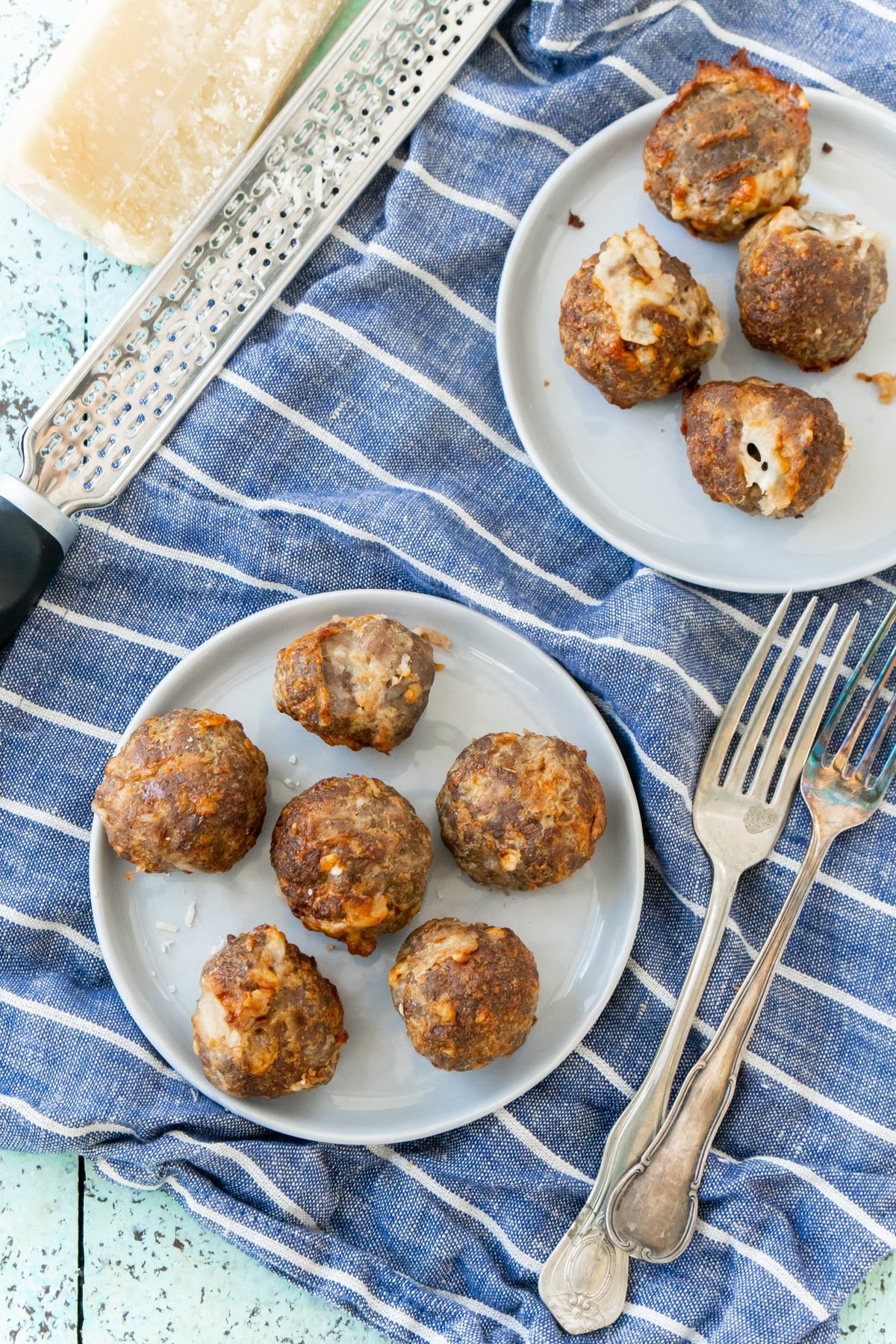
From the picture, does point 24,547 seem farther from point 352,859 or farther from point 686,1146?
point 686,1146

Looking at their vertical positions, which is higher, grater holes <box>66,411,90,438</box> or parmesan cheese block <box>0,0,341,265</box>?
parmesan cheese block <box>0,0,341,265</box>

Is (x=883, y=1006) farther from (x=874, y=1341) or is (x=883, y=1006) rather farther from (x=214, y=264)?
(x=214, y=264)

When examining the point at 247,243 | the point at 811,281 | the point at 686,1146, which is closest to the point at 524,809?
the point at 686,1146

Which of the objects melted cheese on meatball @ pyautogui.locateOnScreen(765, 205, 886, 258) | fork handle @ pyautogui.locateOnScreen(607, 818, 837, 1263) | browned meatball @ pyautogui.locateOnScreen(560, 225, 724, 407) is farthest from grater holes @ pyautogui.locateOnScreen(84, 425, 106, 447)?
fork handle @ pyautogui.locateOnScreen(607, 818, 837, 1263)

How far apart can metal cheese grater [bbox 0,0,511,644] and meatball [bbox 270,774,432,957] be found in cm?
97

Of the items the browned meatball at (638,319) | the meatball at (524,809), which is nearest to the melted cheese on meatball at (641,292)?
the browned meatball at (638,319)

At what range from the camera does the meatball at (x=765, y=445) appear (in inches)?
101

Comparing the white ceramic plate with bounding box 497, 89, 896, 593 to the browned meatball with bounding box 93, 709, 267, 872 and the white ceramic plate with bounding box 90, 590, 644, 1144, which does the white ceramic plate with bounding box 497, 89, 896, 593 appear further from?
the browned meatball with bounding box 93, 709, 267, 872

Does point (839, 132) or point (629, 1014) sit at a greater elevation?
point (839, 132)

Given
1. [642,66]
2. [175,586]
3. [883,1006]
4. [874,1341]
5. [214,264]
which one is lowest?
[874,1341]

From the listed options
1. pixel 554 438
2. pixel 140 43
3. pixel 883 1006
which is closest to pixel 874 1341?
pixel 883 1006

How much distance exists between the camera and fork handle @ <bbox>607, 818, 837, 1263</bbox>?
2695 mm

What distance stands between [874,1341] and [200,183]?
3.26 metres

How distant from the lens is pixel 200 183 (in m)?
2.96
